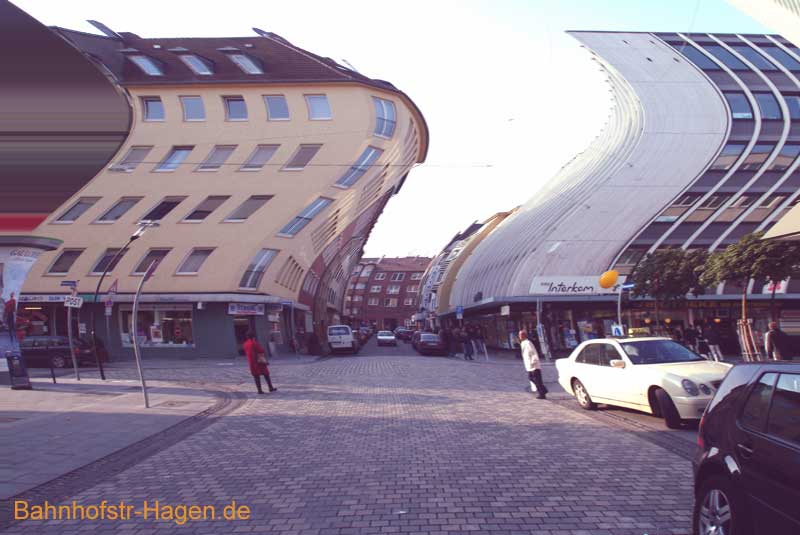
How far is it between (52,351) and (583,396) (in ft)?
74.2

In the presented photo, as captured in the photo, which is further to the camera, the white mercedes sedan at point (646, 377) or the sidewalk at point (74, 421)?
the white mercedes sedan at point (646, 377)

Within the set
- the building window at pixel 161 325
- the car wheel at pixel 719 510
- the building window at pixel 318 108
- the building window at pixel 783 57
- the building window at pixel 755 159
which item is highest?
the building window at pixel 783 57

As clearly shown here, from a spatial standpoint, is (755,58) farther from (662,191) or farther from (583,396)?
(583,396)

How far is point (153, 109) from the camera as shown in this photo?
35500 millimetres

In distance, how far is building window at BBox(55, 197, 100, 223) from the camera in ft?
111

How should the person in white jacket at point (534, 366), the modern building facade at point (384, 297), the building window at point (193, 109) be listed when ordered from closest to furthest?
1. the person in white jacket at point (534, 366)
2. the building window at point (193, 109)
3. the modern building facade at point (384, 297)

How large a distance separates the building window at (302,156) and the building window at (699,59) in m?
25.5

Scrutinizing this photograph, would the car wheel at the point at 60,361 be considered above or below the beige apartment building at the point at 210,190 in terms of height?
below

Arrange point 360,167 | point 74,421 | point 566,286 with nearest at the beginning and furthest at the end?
point 74,421 → point 566,286 → point 360,167

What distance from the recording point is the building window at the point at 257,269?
112 feet

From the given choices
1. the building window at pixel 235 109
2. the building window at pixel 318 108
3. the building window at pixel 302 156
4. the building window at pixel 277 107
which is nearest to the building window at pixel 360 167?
the building window at pixel 302 156

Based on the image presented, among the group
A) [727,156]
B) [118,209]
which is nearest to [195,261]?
[118,209]

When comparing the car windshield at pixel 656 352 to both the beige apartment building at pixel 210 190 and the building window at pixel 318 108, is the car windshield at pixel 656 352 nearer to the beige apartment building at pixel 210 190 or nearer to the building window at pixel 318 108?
the beige apartment building at pixel 210 190

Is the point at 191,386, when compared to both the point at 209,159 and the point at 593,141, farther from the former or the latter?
the point at 593,141
